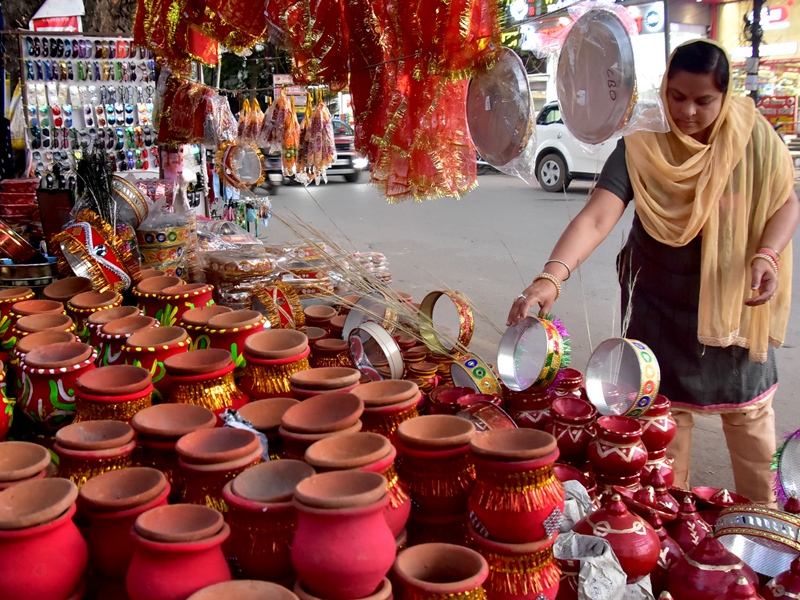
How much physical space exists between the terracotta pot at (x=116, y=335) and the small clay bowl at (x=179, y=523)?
61 cm

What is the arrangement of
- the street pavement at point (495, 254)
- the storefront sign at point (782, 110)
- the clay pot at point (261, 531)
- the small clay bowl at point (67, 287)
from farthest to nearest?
the storefront sign at point (782, 110), the street pavement at point (495, 254), the small clay bowl at point (67, 287), the clay pot at point (261, 531)

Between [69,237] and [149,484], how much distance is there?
1173 mm

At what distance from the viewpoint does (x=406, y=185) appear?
1.95 metres

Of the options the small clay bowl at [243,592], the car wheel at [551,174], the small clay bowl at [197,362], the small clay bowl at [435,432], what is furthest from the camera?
the car wheel at [551,174]

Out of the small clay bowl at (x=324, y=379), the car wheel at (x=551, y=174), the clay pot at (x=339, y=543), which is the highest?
the car wheel at (x=551, y=174)

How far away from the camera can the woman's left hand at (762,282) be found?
1631mm

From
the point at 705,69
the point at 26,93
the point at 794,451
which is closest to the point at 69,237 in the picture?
the point at 705,69

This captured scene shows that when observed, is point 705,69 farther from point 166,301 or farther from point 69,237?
point 69,237

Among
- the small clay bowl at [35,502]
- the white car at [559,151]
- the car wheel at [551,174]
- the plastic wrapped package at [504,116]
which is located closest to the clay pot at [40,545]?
the small clay bowl at [35,502]

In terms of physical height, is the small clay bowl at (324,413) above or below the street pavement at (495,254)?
above

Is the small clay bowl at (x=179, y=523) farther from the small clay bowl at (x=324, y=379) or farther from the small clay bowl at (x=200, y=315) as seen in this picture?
the small clay bowl at (x=200, y=315)

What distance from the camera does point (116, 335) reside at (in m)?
1.40

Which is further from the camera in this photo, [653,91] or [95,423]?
[653,91]

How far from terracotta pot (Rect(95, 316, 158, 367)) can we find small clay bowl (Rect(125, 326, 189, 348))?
0.02m
